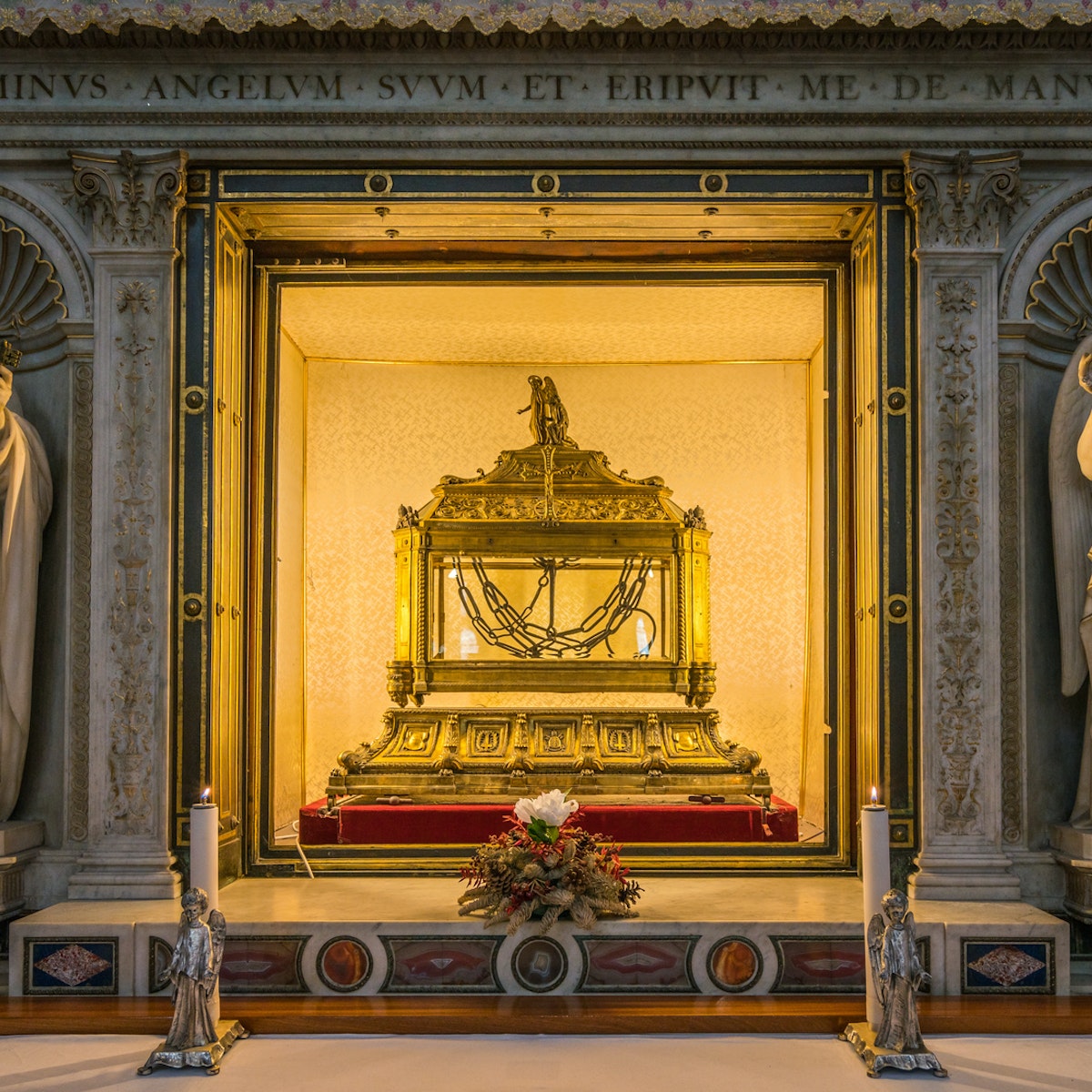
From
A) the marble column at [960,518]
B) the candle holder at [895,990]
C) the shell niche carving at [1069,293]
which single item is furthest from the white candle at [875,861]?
the shell niche carving at [1069,293]

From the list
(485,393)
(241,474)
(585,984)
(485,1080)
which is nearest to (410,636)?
(241,474)

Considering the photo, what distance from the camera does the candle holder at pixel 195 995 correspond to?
4117mm

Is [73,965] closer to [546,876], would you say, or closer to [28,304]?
[546,876]

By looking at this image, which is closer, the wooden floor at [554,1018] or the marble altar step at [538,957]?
the wooden floor at [554,1018]

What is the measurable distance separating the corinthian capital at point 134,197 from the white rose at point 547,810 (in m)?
2.87

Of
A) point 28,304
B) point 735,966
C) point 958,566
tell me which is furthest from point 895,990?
point 28,304

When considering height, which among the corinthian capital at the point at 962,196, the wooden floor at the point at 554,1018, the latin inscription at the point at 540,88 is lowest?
the wooden floor at the point at 554,1018

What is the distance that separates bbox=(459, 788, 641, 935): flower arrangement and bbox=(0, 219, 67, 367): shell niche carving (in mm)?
2934

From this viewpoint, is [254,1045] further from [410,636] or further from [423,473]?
[423,473]

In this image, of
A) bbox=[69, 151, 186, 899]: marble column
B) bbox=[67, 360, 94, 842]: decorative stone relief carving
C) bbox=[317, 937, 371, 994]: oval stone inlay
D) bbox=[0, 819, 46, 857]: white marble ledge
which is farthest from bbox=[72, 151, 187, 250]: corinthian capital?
bbox=[317, 937, 371, 994]: oval stone inlay

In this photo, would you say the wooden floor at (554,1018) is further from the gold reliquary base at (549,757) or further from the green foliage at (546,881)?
the gold reliquary base at (549,757)

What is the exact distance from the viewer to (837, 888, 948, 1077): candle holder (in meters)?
4.09

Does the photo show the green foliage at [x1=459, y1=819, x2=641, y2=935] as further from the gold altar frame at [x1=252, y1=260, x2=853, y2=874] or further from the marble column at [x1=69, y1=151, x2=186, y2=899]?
the marble column at [x1=69, y1=151, x2=186, y2=899]

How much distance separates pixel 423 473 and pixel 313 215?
81.0 inches
